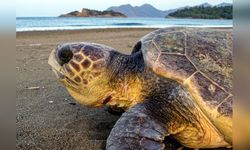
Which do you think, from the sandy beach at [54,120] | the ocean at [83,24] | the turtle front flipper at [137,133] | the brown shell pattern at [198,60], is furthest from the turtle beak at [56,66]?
the ocean at [83,24]

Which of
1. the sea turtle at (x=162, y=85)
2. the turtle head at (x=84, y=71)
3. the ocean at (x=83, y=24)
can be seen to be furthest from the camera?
the ocean at (x=83, y=24)

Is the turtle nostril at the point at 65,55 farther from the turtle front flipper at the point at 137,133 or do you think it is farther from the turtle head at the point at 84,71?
the turtle front flipper at the point at 137,133

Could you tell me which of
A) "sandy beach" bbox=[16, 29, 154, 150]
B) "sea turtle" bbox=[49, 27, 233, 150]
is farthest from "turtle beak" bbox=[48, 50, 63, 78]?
"sandy beach" bbox=[16, 29, 154, 150]

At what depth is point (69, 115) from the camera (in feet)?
8.31

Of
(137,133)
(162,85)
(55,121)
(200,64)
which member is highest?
(200,64)

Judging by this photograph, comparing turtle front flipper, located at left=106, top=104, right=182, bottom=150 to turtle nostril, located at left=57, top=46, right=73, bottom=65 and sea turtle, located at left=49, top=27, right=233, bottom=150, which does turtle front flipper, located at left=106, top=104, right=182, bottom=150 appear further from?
turtle nostril, located at left=57, top=46, right=73, bottom=65

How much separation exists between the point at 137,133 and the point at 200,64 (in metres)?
0.58

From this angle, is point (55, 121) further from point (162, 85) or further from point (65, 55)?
point (162, 85)

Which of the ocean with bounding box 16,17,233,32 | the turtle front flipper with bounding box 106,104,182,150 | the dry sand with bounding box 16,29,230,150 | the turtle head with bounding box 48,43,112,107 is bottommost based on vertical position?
the dry sand with bounding box 16,29,230,150

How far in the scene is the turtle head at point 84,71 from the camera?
6.95 ft

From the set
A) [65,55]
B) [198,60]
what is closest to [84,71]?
[65,55]

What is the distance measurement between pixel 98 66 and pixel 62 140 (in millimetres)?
513

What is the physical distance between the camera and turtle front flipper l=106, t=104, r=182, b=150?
146 cm

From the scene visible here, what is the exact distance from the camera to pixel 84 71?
6.93 feet
